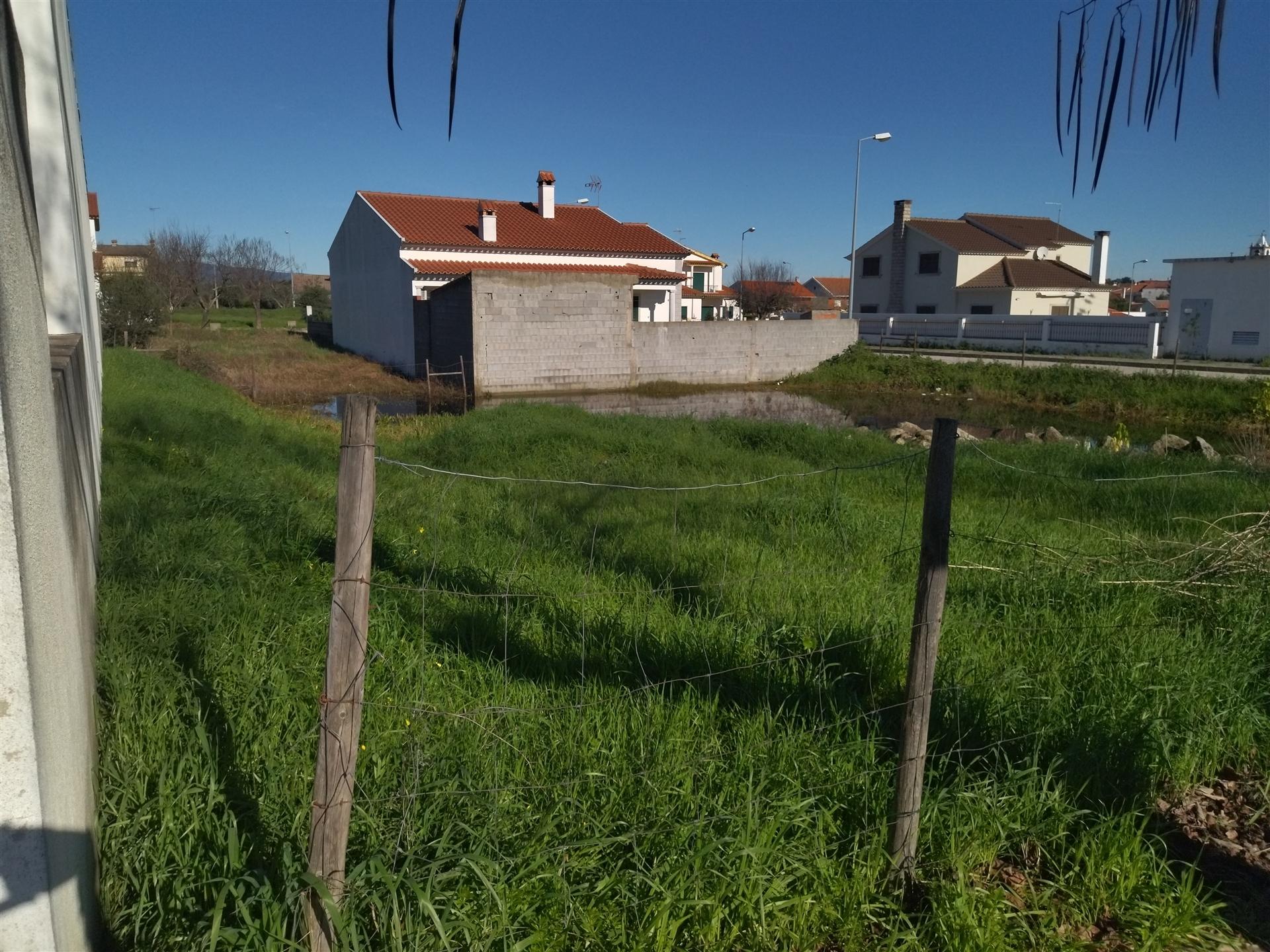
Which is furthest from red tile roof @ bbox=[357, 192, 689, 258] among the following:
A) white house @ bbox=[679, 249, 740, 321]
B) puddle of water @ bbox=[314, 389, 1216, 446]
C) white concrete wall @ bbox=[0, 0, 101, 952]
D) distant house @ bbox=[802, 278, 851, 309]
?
distant house @ bbox=[802, 278, 851, 309]

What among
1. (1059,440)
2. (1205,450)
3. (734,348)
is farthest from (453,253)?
(1205,450)

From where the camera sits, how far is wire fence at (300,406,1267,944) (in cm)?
295

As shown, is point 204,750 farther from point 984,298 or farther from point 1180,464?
point 984,298

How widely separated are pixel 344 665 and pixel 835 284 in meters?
90.2

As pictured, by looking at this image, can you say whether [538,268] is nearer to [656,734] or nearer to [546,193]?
[546,193]

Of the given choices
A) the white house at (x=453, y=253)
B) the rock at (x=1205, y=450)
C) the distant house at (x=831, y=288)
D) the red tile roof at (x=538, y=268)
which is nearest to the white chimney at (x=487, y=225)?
the white house at (x=453, y=253)

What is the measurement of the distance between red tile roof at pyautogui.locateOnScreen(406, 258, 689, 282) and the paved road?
9738 mm

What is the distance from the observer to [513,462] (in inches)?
427

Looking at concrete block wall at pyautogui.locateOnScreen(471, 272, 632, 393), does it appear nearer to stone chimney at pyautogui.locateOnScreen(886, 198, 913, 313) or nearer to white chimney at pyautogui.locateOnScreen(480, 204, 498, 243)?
white chimney at pyautogui.locateOnScreen(480, 204, 498, 243)

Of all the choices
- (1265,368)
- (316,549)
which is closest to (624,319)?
(1265,368)

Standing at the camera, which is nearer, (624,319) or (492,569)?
(492,569)

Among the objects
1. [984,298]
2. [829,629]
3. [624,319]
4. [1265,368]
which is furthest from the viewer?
[984,298]

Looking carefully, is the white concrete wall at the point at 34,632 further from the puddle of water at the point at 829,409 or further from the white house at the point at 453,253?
the white house at the point at 453,253

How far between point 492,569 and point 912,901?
3.35 m
